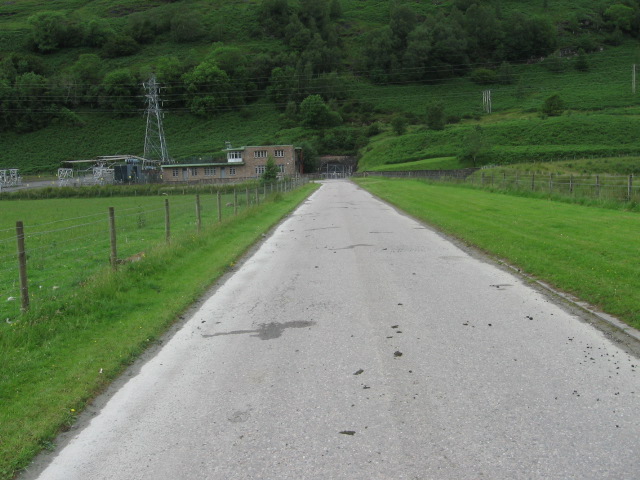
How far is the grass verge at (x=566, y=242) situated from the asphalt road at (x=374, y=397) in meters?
0.99

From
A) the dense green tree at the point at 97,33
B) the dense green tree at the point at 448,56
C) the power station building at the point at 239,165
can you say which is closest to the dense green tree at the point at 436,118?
the power station building at the point at 239,165

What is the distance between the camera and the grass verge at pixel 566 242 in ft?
28.3

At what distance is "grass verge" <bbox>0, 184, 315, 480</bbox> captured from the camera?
464cm

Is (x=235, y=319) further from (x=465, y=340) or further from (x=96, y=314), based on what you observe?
→ (x=465, y=340)

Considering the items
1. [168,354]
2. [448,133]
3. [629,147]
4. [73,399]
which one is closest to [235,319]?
[168,354]

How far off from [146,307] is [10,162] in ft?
441

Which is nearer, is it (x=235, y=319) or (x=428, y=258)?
(x=235, y=319)

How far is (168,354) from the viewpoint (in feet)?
21.2

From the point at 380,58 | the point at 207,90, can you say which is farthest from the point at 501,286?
the point at 380,58

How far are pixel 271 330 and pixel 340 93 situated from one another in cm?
16959

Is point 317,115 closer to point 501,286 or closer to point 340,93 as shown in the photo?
point 340,93

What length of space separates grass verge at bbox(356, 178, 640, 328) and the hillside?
6683 cm

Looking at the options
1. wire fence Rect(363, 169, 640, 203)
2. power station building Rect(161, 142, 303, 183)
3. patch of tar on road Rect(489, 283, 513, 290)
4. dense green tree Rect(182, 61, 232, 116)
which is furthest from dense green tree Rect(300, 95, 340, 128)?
patch of tar on road Rect(489, 283, 513, 290)

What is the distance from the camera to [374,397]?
16.0 ft
